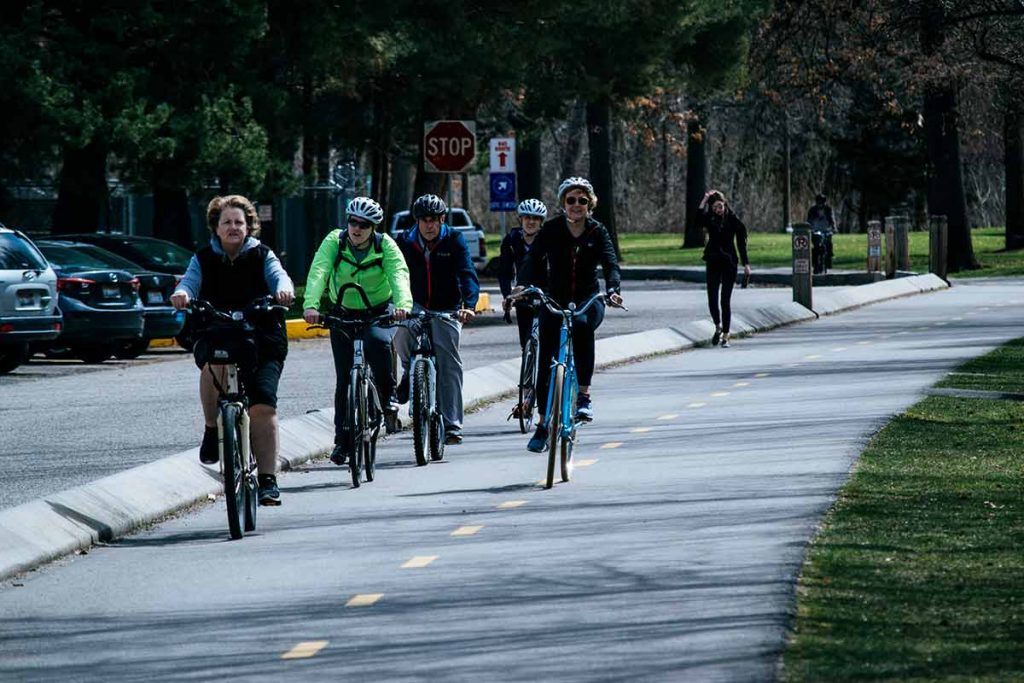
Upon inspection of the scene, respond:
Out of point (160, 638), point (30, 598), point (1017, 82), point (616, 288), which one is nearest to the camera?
point (160, 638)

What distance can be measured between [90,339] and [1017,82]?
1070cm

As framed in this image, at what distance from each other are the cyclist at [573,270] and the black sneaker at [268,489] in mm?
2244

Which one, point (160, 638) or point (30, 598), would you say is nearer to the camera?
point (160, 638)

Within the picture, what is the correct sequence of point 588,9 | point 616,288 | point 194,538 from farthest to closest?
point 588,9, point 616,288, point 194,538

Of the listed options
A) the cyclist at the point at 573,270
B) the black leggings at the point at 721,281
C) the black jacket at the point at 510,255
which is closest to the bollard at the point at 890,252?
the black leggings at the point at 721,281

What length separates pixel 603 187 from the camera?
56562 mm

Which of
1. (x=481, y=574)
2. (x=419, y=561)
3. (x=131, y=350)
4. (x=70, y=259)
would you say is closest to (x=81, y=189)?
(x=131, y=350)

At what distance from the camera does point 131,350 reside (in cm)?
2631

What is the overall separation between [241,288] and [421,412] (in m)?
3.09

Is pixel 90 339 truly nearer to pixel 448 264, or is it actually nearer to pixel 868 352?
pixel 868 352

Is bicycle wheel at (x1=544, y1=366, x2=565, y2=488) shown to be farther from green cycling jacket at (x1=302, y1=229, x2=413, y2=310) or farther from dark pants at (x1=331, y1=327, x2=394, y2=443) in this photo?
dark pants at (x1=331, y1=327, x2=394, y2=443)

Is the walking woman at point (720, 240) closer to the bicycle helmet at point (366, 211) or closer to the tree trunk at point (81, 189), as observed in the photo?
the tree trunk at point (81, 189)

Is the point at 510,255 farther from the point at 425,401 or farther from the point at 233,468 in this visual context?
the point at 233,468

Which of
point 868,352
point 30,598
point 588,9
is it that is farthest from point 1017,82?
point 588,9
